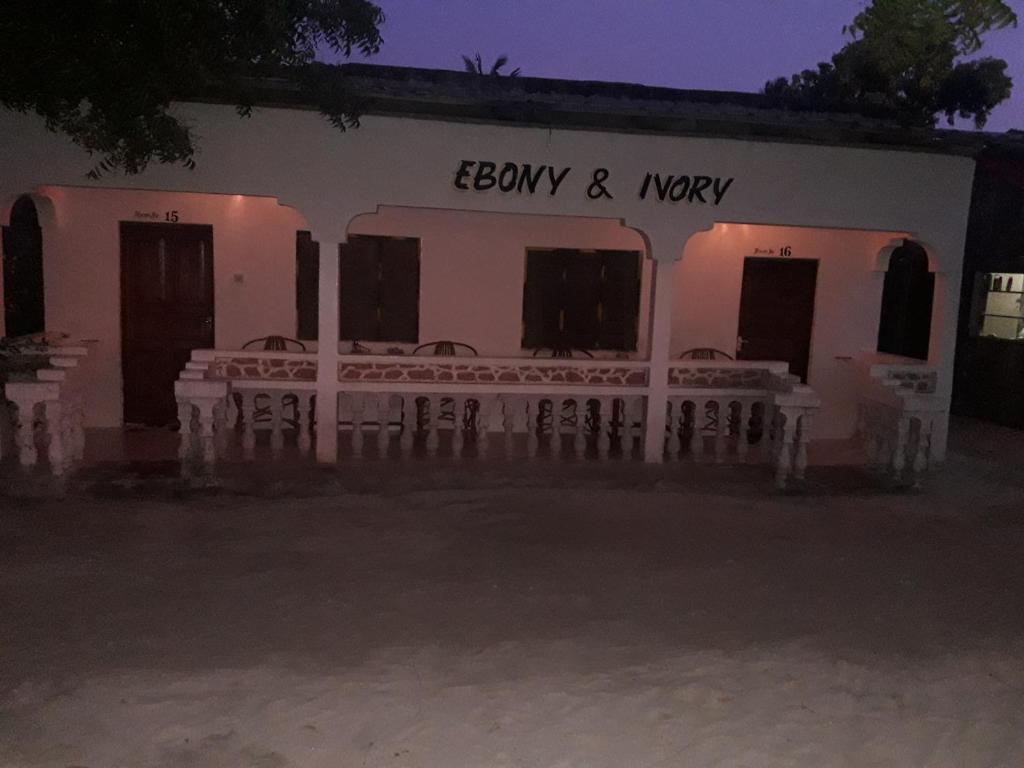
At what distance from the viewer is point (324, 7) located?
7078 millimetres

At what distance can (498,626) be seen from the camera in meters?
4.76

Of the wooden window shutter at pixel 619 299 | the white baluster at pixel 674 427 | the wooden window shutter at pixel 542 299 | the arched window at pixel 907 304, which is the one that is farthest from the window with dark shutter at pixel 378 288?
the arched window at pixel 907 304

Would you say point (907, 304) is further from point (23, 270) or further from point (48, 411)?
point (23, 270)

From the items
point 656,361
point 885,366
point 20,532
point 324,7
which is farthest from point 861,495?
point 20,532

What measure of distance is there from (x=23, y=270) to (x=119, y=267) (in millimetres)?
1107

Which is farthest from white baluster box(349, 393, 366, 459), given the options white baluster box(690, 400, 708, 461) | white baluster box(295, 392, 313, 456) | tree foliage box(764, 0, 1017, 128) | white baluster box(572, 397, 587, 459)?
tree foliage box(764, 0, 1017, 128)

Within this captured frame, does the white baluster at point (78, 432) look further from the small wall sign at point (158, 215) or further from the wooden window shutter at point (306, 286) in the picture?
the wooden window shutter at point (306, 286)

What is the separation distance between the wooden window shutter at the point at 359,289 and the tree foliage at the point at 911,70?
622 cm

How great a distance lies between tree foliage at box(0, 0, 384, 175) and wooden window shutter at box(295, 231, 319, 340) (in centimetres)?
215

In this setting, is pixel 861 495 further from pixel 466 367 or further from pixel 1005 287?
pixel 1005 287

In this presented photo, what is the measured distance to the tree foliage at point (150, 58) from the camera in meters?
5.51

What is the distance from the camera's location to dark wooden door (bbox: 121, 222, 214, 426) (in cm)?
930

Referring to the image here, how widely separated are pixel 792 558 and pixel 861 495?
2.21m

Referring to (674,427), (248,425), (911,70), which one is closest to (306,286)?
(248,425)
